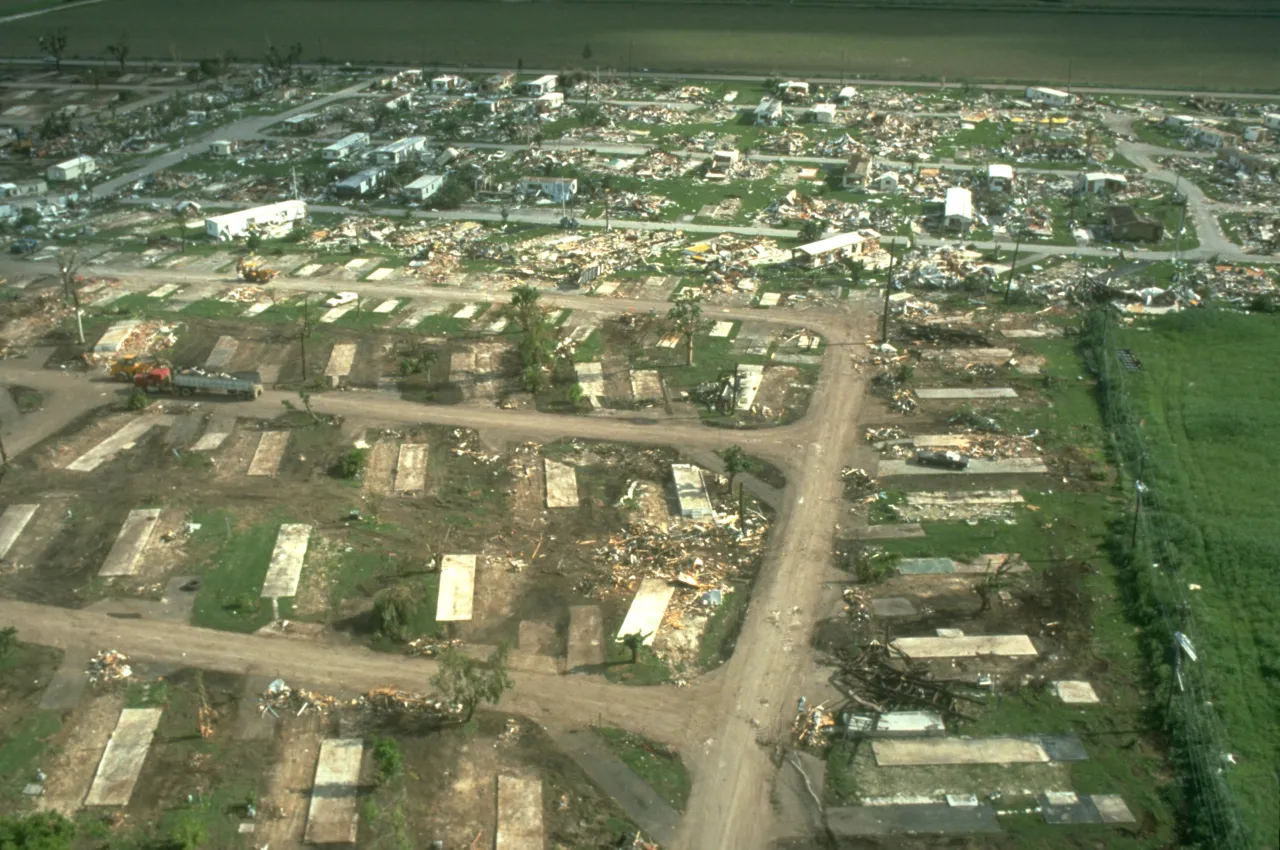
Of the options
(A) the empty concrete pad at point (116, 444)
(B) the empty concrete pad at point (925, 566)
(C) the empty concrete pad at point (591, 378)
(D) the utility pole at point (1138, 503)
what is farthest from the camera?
(C) the empty concrete pad at point (591, 378)

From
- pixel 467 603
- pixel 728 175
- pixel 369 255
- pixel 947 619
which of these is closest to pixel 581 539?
pixel 467 603

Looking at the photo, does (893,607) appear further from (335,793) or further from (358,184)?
(358,184)

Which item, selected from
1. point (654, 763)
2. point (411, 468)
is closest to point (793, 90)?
point (411, 468)

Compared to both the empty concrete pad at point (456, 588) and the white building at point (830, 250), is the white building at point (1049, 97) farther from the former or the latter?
the empty concrete pad at point (456, 588)

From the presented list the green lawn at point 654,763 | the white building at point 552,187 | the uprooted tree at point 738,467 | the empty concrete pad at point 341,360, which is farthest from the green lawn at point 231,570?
the white building at point 552,187

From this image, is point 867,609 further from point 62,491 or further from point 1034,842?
point 62,491

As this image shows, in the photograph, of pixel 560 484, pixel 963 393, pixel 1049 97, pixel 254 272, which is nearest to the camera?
pixel 560 484

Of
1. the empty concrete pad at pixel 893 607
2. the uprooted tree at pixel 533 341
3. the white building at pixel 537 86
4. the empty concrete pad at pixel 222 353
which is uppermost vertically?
the white building at pixel 537 86
